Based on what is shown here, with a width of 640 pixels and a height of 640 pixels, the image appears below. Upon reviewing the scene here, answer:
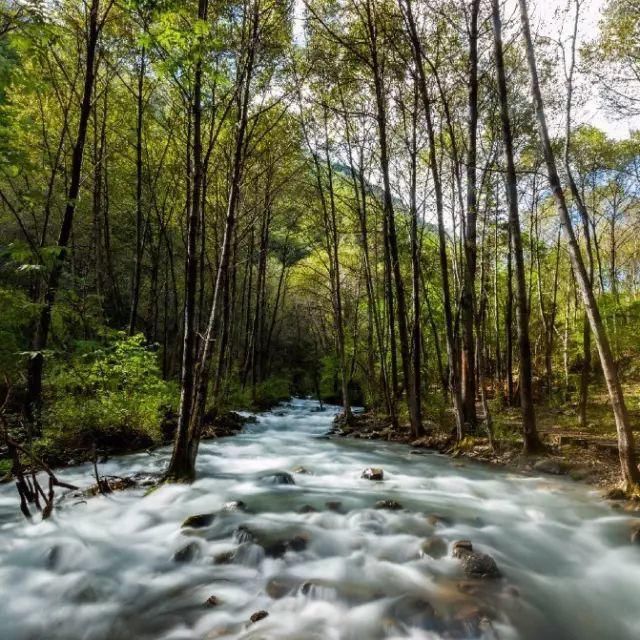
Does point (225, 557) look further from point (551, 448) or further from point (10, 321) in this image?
point (551, 448)

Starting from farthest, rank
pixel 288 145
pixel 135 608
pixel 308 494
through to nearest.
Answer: pixel 288 145 → pixel 308 494 → pixel 135 608

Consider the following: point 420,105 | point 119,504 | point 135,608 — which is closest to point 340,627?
point 135,608

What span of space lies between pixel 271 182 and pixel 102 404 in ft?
29.6

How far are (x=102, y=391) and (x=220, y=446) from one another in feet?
9.82

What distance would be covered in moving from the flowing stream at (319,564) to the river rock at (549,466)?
544 millimetres

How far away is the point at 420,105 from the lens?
12164mm

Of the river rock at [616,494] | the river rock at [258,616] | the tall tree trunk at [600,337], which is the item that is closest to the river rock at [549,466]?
the river rock at [616,494]

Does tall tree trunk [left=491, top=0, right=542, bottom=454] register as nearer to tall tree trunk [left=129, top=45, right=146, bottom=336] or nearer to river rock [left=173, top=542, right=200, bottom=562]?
river rock [left=173, top=542, right=200, bottom=562]

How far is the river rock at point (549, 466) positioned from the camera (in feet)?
24.2

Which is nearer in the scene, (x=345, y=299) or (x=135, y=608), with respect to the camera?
(x=135, y=608)

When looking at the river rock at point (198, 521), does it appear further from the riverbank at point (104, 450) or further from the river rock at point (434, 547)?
the river rock at point (434, 547)

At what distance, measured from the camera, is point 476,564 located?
4055 millimetres

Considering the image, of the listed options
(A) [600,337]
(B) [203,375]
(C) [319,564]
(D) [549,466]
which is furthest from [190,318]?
(D) [549,466]

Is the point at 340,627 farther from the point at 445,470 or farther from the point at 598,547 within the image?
the point at 445,470
